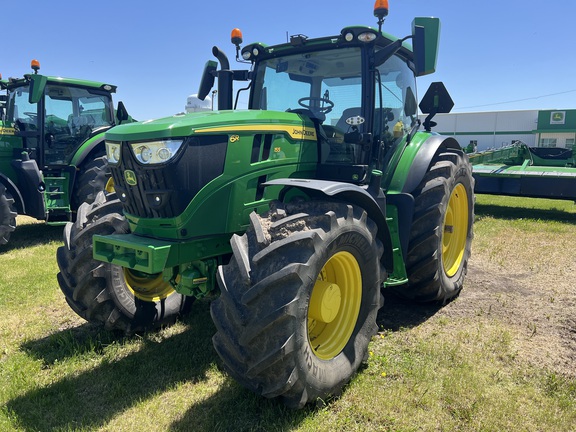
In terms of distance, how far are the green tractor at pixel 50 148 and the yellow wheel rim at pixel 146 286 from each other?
12.7 feet

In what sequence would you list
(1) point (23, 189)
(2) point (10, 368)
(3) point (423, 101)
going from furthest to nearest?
1. (1) point (23, 189)
2. (3) point (423, 101)
3. (2) point (10, 368)

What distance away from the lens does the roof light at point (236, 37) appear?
420 cm

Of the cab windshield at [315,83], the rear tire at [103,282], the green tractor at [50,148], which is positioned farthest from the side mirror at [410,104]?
the green tractor at [50,148]

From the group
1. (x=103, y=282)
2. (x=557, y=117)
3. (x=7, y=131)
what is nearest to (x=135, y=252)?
(x=103, y=282)

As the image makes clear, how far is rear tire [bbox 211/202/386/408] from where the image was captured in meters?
2.57

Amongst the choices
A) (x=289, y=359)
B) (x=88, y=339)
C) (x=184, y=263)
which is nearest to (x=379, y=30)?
(x=184, y=263)

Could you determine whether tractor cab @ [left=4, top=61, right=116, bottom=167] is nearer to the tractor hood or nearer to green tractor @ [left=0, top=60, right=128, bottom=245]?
green tractor @ [left=0, top=60, right=128, bottom=245]

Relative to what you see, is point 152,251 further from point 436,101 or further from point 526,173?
point 526,173

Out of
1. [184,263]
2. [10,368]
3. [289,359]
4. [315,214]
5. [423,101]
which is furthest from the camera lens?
[423,101]

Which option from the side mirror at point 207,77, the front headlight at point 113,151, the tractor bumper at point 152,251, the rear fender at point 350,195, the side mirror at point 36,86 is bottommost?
the tractor bumper at point 152,251

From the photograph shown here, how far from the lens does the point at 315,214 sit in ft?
9.70

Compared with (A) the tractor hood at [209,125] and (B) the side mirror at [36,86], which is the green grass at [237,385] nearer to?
(A) the tractor hood at [209,125]

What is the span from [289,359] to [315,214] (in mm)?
918

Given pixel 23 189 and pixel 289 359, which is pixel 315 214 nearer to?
pixel 289 359
